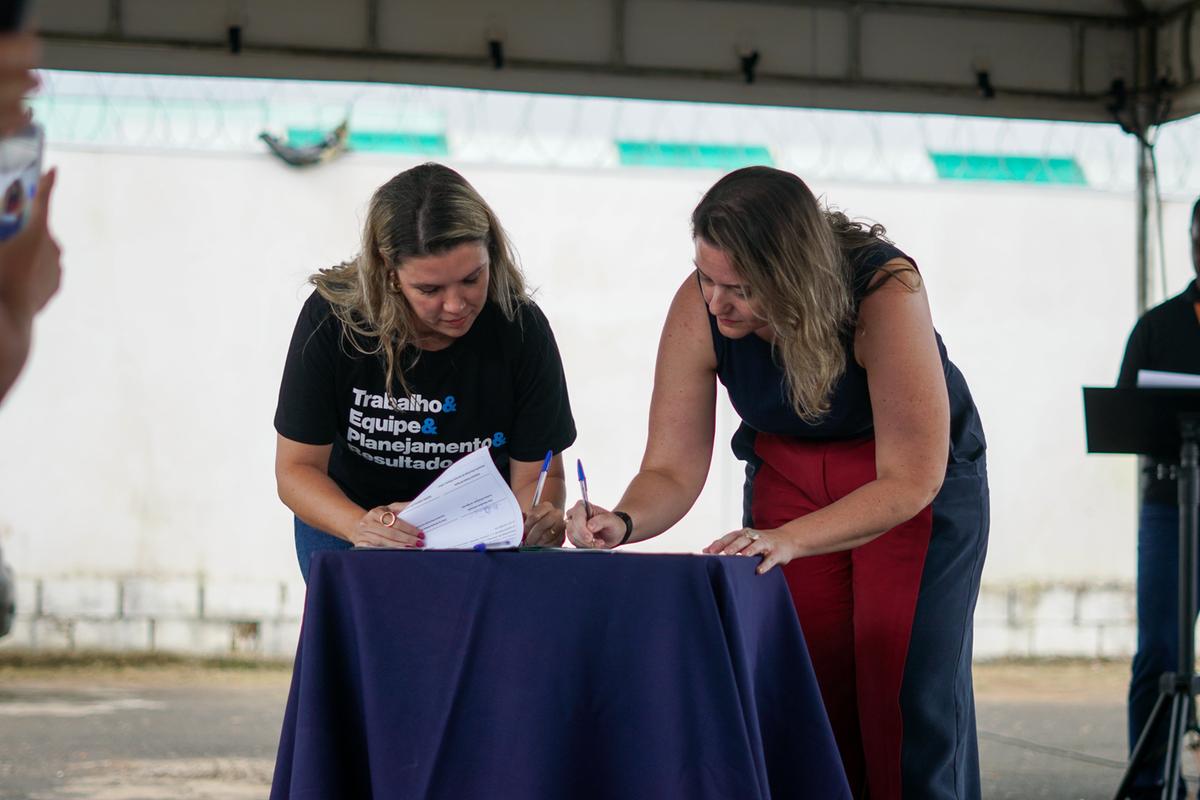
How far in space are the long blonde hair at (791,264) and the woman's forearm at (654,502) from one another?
0.95 ft

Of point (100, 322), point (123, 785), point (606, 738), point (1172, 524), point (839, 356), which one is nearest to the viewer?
point (606, 738)

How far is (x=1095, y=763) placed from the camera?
4922 mm

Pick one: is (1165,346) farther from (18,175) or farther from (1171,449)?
(18,175)

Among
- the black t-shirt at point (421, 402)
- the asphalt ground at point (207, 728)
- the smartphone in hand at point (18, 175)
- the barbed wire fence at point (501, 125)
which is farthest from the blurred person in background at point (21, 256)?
the barbed wire fence at point (501, 125)

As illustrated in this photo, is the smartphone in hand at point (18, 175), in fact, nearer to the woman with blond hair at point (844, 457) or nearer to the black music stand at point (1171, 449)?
the woman with blond hair at point (844, 457)

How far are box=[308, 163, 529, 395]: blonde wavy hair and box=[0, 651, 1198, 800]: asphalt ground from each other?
2210 mm

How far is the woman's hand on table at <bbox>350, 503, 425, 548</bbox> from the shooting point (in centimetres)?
212

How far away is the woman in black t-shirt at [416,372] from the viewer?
2.48 metres

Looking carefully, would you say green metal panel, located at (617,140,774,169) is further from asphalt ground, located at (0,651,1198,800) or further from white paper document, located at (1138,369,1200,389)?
white paper document, located at (1138,369,1200,389)

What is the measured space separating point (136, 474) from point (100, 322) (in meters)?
0.78

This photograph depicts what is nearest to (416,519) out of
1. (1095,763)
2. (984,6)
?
(984,6)

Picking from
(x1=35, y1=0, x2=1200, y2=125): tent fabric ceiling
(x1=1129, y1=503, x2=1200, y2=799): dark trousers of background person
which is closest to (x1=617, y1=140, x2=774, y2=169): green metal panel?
(x1=35, y1=0, x2=1200, y2=125): tent fabric ceiling

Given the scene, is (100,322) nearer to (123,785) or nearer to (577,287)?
(577,287)

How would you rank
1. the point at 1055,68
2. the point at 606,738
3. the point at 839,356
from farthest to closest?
the point at 1055,68 → the point at 839,356 → the point at 606,738
